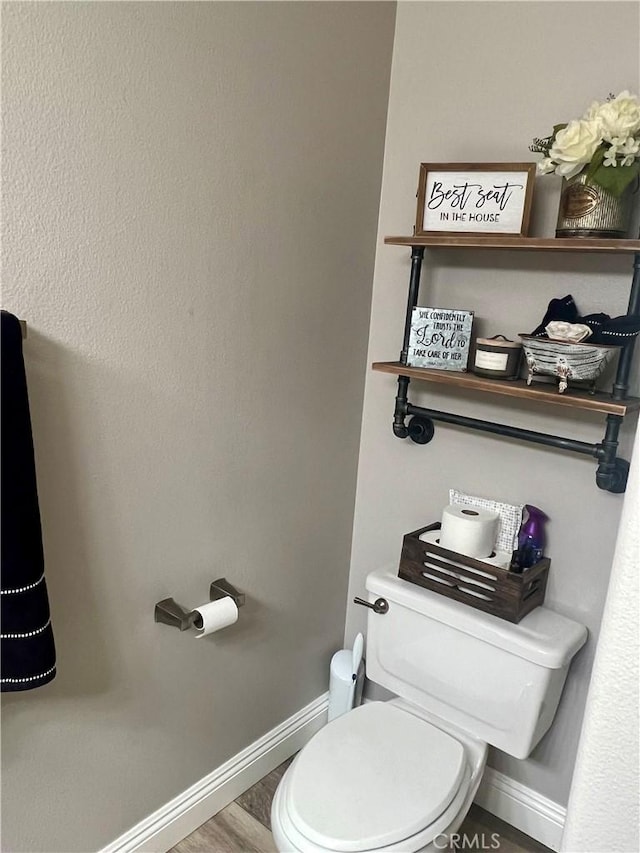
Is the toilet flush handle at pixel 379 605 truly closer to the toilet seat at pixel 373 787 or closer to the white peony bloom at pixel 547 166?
the toilet seat at pixel 373 787

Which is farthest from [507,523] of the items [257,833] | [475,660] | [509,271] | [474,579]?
[257,833]

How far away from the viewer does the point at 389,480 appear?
1895 mm

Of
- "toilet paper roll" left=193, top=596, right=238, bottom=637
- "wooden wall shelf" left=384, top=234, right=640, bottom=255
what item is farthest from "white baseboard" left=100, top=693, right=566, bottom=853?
"wooden wall shelf" left=384, top=234, right=640, bottom=255

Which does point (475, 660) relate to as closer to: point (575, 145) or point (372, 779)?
point (372, 779)

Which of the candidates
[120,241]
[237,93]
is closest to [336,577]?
[120,241]

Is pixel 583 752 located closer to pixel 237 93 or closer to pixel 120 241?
pixel 120 241

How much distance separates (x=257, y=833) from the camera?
1712mm

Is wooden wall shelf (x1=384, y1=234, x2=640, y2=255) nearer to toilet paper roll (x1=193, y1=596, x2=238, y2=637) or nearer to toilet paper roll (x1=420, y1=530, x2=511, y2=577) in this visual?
toilet paper roll (x1=420, y1=530, x2=511, y2=577)

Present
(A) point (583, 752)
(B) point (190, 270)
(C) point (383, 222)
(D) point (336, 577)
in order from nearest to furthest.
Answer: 1. (A) point (583, 752)
2. (B) point (190, 270)
3. (C) point (383, 222)
4. (D) point (336, 577)

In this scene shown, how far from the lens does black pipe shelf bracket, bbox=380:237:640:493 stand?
Result: 1.32m

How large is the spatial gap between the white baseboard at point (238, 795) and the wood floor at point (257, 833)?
0.06ft

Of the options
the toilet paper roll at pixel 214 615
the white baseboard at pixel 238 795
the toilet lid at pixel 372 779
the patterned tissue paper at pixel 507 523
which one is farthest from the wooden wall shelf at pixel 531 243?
the white baseboard at pixel 238 795

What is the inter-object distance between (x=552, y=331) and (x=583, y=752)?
1.01 metres

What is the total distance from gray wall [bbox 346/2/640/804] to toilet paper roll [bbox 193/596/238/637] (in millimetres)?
580
